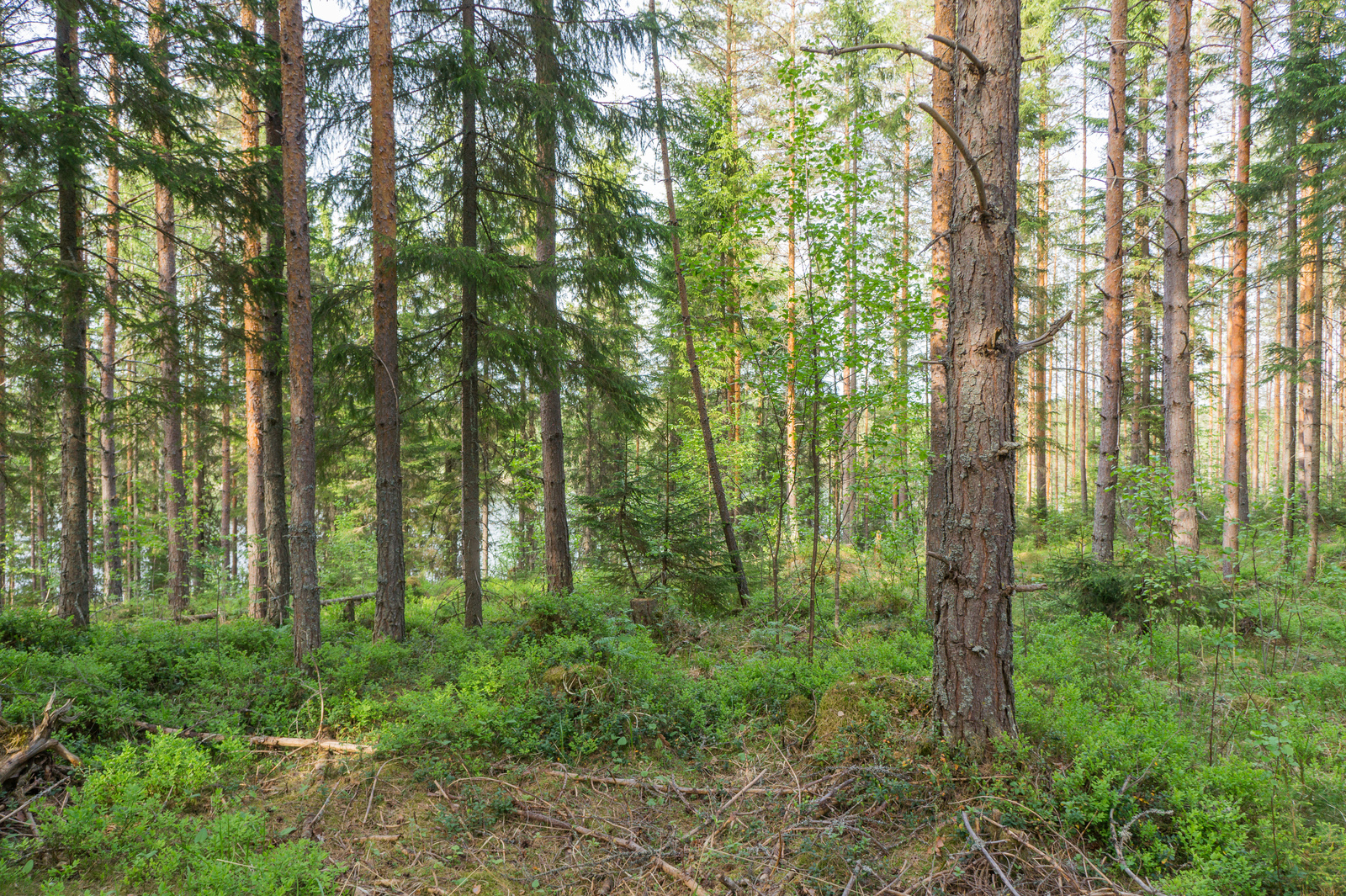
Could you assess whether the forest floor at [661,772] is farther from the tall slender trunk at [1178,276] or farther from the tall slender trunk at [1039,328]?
the tall slender trunk at [1039,328]

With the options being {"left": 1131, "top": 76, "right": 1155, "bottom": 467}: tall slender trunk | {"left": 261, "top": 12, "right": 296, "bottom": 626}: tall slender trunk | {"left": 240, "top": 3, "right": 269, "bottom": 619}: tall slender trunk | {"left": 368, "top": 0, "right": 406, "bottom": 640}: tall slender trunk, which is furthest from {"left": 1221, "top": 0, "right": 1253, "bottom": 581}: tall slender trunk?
{"left": 240, "top": 3, "right": 269, "bottom": 619}: tall slender trunk

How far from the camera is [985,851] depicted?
9.71 ft

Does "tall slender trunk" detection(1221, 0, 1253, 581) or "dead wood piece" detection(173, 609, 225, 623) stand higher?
"tall slender trunk" detection(1221, 0, 1253, 581)

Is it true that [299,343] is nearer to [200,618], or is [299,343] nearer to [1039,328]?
[200,618]

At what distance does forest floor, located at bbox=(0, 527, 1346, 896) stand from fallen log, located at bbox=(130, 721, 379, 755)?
0.05m

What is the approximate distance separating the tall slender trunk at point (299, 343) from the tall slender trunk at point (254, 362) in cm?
169

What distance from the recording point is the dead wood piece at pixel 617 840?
10.4 ft

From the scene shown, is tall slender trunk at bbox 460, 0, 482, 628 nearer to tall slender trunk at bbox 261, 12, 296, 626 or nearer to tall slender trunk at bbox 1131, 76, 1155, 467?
tall slender trunk at bbox 261, 12, 296, 626

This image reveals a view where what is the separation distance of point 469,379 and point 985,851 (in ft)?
25.1

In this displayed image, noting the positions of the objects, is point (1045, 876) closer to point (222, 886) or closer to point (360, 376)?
point (222, 886)

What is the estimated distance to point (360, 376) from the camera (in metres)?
8.15

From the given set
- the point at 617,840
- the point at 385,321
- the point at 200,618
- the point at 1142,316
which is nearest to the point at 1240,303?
the point at 1142,316

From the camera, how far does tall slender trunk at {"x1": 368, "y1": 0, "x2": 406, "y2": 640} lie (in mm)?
7258

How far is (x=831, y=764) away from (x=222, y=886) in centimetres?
350
